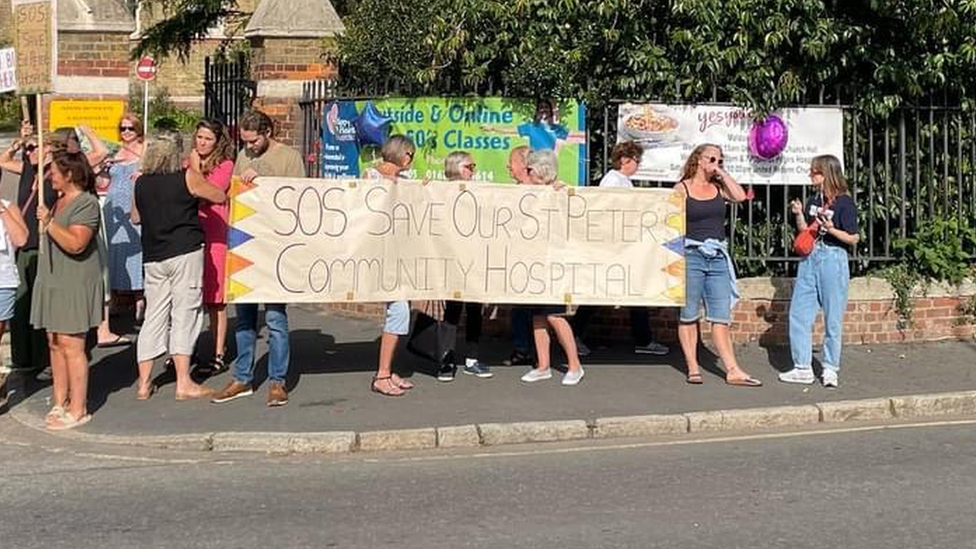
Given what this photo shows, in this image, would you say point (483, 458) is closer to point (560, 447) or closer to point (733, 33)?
point (560, 447)

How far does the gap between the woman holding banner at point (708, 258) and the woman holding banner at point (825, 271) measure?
46 centimetres

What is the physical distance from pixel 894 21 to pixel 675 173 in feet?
7.96

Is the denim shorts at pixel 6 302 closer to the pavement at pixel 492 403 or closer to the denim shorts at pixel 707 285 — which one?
the pavement at pixel 492 403

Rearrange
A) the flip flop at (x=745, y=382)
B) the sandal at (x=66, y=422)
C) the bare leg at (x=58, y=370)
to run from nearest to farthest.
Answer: the sandal at (x=66, y=422) < the bare leg at (x=58, y=370) < the flip flop at (x=745, y=382)

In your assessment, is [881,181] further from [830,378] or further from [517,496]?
[517,496]

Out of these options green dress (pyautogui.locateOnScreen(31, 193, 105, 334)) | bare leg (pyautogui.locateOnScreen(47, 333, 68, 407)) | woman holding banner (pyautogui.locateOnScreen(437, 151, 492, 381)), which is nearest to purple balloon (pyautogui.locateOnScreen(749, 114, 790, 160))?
woman holding banner (pyautogui.locateOnScreen(437, 151, 492, 381))

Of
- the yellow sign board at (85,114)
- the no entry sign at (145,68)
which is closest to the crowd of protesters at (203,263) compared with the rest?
the yellow sign board at (85,114)

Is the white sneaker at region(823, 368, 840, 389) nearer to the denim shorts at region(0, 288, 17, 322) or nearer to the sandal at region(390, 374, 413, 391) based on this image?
the sandal at region(390, 374, 413, 391)

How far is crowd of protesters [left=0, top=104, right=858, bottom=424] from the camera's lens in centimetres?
814

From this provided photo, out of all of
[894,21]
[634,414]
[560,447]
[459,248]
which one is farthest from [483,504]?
[894,21]

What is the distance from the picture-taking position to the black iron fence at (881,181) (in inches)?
451

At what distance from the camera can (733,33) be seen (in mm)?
11242

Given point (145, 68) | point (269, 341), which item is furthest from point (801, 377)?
point (145, 68)

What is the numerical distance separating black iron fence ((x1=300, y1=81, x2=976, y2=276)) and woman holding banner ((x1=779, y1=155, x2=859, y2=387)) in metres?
1.93
